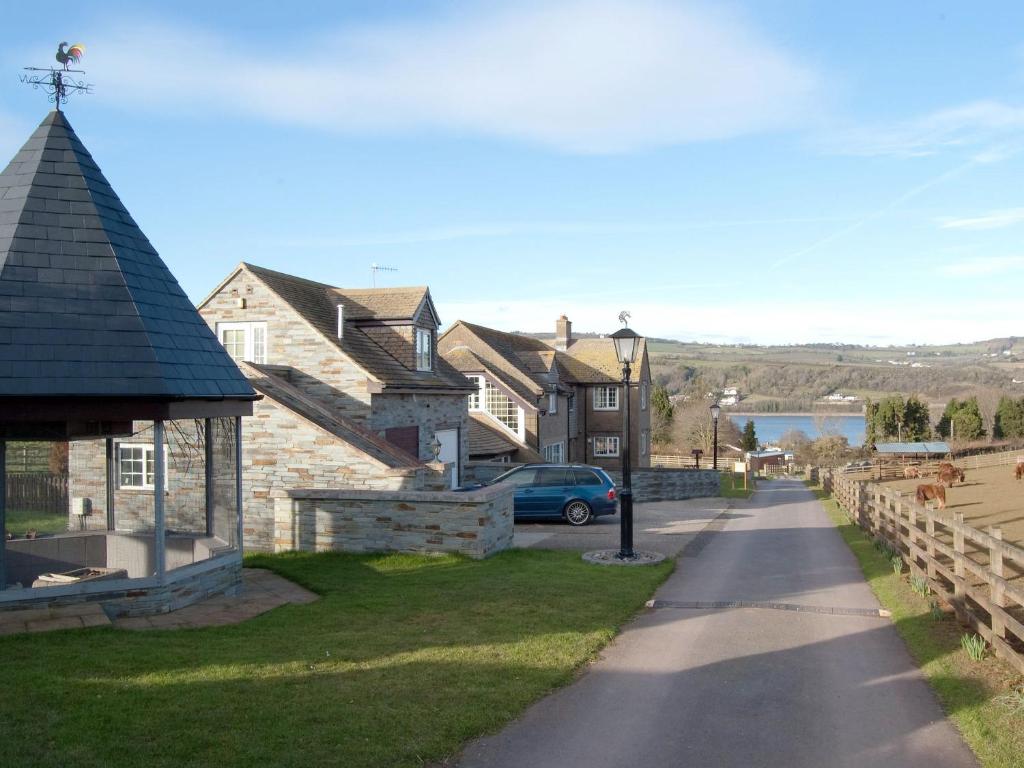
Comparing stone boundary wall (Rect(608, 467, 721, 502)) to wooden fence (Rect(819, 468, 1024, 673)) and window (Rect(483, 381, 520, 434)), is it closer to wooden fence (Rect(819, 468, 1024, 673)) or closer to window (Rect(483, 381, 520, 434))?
window (Rect(483, 381, 520, 434))

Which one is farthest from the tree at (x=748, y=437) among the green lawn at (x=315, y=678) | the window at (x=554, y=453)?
the green lawn at (x=315, y=678)

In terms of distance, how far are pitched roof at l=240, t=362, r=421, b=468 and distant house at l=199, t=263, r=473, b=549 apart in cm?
5

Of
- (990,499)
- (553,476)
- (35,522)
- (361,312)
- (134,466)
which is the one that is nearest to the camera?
(35,522)

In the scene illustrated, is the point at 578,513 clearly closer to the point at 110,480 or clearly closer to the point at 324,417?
the point at 324,417

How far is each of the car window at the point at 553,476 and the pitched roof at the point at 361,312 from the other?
3.94 meters

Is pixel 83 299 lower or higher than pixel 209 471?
higher

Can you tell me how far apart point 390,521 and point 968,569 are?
9009 mm

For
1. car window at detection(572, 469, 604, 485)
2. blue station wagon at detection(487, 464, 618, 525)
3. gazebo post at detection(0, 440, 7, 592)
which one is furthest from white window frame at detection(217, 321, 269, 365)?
gazebo post at detection(0, 440, 7, 592)

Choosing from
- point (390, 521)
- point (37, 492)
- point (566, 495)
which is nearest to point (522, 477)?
point (566, 495)

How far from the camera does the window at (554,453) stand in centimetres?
3675

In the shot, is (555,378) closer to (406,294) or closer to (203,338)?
(406,294)

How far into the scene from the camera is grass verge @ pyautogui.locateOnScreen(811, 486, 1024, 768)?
21.3 feet

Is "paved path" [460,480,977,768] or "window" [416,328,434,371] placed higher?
"window" [416,328,434,371]

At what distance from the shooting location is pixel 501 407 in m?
34.9
